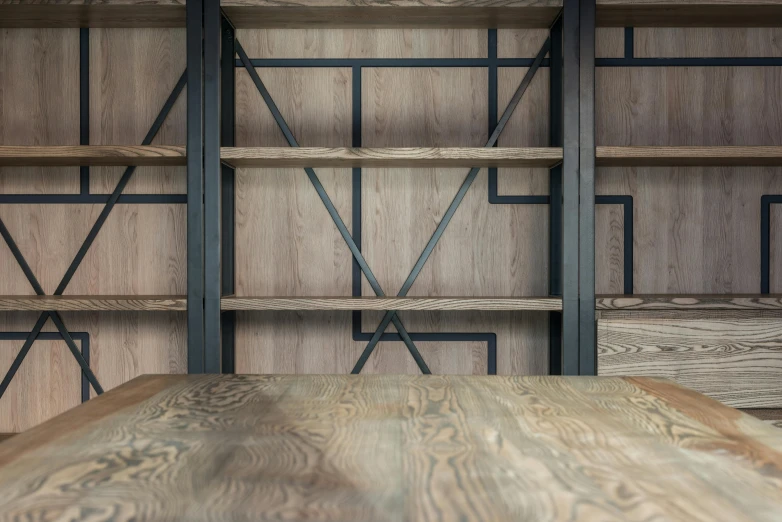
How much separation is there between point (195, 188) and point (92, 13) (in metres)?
0.97

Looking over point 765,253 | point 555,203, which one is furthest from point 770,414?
point 555,203

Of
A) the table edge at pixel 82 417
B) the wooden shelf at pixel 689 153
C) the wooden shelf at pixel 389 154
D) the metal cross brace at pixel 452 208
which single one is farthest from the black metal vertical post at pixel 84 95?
the wooden shelf at pixel 689 153

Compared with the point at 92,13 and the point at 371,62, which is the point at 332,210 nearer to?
the point at 371,62

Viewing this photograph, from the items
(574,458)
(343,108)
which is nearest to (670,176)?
(343,108)

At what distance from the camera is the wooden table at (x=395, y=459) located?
0.64 meters

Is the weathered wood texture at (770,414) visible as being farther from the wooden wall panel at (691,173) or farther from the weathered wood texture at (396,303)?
the weathered wood texture at (396,303)

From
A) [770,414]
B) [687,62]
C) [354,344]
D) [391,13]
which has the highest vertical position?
[391,13]

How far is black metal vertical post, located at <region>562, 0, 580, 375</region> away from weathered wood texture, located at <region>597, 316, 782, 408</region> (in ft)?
0.39

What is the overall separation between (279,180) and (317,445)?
7.34 feet

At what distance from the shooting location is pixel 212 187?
2518 mm

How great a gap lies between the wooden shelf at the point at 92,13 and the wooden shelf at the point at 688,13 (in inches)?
70.5

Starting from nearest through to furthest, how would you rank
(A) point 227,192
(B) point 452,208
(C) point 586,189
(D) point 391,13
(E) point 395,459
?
(E) point 395,459, (C) point 586,189, (D) point 391,13, (A) point 227,192, (B) point 452,208

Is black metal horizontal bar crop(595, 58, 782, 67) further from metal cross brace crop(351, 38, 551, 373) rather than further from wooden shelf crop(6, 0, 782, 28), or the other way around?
metal cross brace crop(351, 38, 551, 373)

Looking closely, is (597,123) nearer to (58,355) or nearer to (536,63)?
(536,63)
